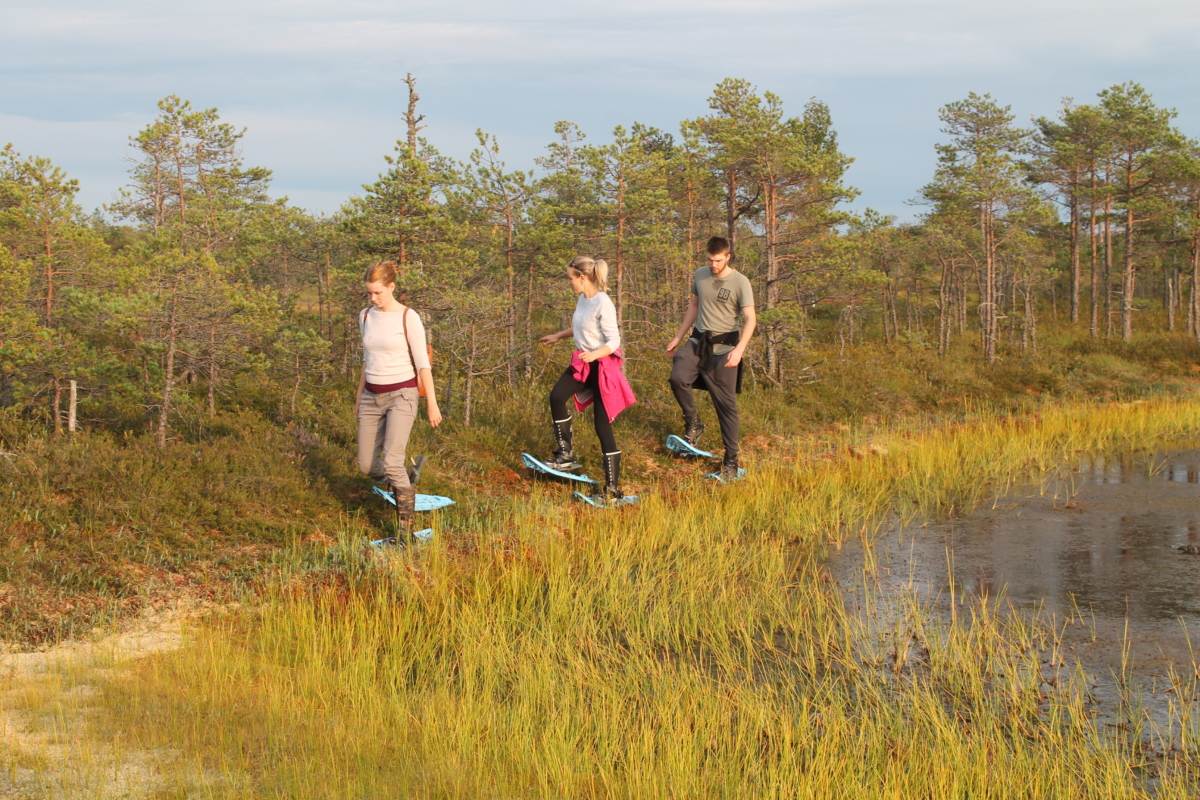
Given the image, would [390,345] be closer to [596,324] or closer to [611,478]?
[596,324]

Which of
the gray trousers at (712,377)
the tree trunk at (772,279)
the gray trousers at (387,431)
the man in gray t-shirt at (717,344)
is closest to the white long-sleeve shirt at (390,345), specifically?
the gray trousers at (387,431)

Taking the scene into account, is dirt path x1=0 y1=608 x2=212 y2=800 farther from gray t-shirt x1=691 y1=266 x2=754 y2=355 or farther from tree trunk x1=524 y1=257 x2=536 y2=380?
tree trunk x1=524 y1=257 x2=536 y2=380

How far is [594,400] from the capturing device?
28.1 feet

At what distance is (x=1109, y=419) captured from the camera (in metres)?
13.8

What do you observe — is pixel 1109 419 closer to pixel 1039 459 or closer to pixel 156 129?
pixel 1039 459

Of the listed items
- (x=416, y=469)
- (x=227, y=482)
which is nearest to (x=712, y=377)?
(x=416, y=469)

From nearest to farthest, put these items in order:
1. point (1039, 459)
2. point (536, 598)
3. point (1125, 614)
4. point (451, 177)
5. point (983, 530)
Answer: point (1125, 614) < point (536, 598) < point (983, 530) < point (1039, 459) < point (451, 177)

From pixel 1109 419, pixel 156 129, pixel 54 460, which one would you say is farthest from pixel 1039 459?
pixel 156 129

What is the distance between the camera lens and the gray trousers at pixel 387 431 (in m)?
6.95

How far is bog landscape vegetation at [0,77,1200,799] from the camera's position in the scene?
3602 mm

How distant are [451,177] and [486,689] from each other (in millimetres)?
10689

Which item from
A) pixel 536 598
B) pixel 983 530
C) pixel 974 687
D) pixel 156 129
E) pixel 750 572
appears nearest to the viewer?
pixel 974 687

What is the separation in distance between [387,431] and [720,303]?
12.5 ft

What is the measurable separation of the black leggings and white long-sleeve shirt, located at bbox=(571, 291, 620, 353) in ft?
0.99
